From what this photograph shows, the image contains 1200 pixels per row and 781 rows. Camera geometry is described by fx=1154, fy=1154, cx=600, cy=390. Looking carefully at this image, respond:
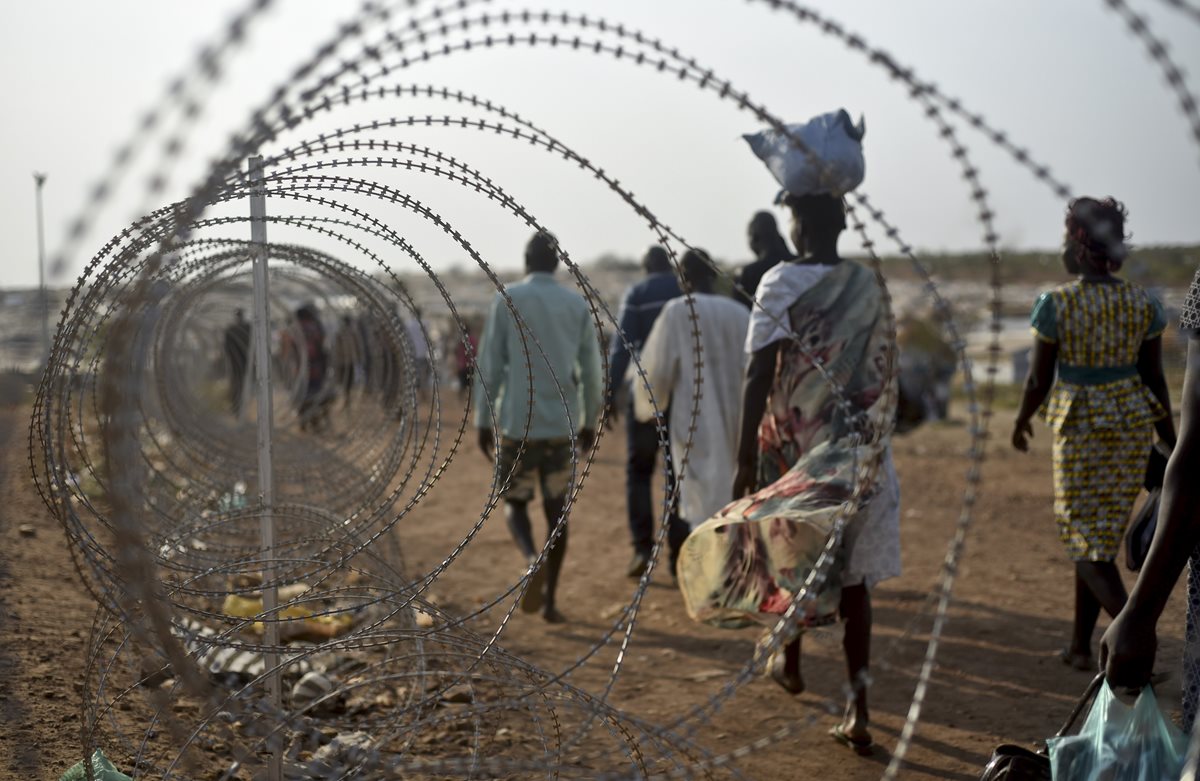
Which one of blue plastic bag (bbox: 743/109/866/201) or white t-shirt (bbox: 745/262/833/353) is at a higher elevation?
blue plastic bag (bbox: 743/109/866/201)

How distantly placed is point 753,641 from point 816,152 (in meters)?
→ 3.10

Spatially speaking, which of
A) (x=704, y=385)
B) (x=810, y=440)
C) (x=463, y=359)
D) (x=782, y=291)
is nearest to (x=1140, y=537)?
(x=810, y=440)

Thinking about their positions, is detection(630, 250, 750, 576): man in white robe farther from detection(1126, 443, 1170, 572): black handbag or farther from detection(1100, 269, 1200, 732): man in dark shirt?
detection(1100, 269, 1200, 732): man in dark shirt

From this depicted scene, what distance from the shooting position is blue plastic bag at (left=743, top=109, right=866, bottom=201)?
14.3 feet

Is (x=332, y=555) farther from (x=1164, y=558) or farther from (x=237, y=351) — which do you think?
(x=237, y=351)

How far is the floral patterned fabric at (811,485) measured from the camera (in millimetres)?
4008

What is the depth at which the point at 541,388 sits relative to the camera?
6.83m

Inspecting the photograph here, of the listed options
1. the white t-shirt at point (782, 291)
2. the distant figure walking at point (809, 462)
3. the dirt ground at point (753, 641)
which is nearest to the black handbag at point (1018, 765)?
the dirt ground at point (753, 641)

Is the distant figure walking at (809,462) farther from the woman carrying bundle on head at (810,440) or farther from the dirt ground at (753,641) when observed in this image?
the dirt ground at (753,641)

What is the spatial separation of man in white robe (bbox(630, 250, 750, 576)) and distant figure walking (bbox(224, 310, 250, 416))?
9.32 m

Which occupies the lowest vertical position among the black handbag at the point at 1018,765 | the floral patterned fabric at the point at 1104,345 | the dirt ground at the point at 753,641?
the dirt ground at the point at 753,641

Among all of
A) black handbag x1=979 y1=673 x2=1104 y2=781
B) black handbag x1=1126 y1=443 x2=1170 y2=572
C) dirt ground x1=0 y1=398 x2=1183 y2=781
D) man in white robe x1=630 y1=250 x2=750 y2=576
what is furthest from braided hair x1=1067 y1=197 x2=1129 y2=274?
black handbag x1=979 y1=673 x2=1104 y2=781

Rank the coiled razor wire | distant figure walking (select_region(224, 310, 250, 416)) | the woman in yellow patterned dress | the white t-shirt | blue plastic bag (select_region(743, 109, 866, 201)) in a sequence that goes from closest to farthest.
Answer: the coiled razor wire → blue plastic bag (select_region(743, 109, 866, 201)) → the white t-shirt → the woman in yellow patterned dress → distant figure walking (select_region(224, 310, 250, 416))

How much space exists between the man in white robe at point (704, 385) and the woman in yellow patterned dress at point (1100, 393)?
2.11 m
